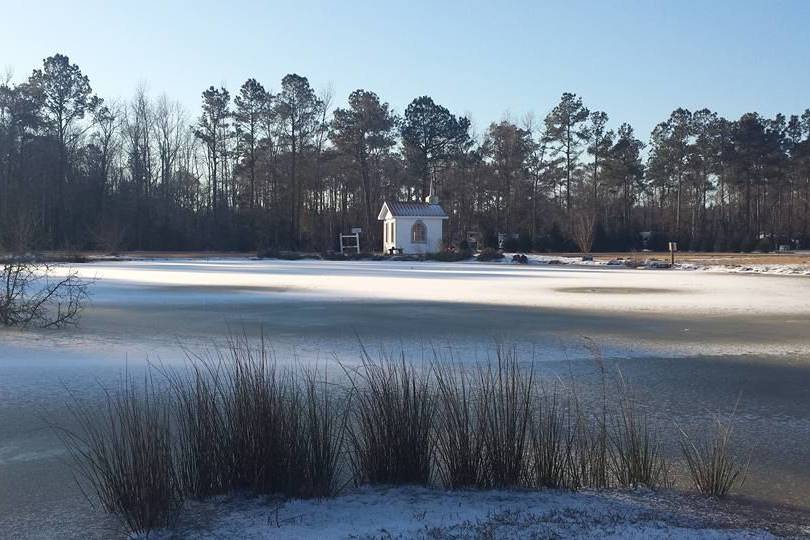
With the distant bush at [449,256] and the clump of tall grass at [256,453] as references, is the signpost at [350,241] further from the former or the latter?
the clump of tall grass at [256,453]

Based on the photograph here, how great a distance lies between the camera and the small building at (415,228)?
5838cm

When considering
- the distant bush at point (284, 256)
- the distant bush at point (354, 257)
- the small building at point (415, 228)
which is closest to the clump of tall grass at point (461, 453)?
the distant bush at point (354, 257)

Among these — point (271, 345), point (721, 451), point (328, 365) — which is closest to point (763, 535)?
point (721, 451)

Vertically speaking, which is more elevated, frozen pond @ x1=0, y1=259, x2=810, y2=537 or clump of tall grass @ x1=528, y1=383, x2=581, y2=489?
clump of tall grass @ x1=528, y1=383, x2=581, y2=489

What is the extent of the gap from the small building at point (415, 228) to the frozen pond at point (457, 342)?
108ft

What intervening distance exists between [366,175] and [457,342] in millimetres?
60750

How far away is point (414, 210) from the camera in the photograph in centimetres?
5878

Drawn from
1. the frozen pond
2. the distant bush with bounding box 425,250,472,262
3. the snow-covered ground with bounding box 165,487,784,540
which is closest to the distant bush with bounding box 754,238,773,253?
the distant bush with bounding box 425,250,472,262

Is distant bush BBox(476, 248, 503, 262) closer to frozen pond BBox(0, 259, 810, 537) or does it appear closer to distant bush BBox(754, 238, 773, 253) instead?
distant bush BBox(754, 238, 773, 253)

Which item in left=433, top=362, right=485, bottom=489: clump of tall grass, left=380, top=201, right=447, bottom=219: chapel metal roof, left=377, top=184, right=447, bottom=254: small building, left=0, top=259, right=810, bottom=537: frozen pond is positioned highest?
left=380, top=201, right=447, bottom=219: chapel metal roof

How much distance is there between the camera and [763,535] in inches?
160

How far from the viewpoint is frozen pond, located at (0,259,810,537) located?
589 centimetres

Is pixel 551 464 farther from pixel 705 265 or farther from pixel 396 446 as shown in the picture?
pixel 705 265

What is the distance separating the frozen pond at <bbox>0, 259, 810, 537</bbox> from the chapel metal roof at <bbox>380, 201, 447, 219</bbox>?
32897 millimetres
